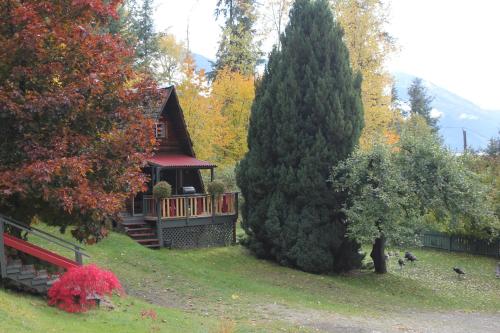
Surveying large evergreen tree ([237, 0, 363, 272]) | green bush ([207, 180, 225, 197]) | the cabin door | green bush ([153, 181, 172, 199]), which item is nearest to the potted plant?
green bush ([207, 180, 225, 197])

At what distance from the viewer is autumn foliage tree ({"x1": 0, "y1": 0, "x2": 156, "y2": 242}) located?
1043 cm

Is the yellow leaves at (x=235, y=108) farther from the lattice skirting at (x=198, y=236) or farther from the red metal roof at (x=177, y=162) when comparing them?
the lattice skirting at (x=198, y=236)

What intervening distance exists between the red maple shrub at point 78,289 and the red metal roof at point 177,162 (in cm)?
1277

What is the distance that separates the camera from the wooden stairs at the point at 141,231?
21781mm

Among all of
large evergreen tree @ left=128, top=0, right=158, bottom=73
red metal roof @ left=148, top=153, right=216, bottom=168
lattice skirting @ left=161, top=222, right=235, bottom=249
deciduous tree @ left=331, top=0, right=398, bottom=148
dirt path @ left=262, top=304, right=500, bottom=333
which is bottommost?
dirt path @ left=262, top=304, right=500, bottom=333

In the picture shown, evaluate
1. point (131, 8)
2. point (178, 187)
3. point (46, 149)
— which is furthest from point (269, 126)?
point (131, 8)

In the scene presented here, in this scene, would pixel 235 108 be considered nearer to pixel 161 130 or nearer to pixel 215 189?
pixel 161 130

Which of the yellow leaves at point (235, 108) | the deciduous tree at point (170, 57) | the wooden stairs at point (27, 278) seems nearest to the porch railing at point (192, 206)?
the yellow leaves at point (235, 108)

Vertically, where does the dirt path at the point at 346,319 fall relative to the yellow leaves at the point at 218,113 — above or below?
below

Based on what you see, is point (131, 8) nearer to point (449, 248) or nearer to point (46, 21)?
point (449, 248)

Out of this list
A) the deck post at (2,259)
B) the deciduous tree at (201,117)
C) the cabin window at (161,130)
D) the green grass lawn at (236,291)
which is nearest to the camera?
the deck post at (2,259)

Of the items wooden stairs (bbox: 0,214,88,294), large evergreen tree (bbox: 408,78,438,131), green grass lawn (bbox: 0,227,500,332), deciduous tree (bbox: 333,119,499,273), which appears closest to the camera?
wooden stairs (bbox: 0,214,88,294)

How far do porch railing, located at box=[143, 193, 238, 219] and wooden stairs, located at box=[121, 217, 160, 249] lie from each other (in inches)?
18.8

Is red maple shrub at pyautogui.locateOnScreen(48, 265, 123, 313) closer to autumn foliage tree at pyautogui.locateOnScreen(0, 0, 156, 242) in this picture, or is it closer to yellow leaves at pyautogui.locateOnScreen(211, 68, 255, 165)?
autumn foliage tree at pyautogui.locateOnScreen(0, 0, 156, 242)
